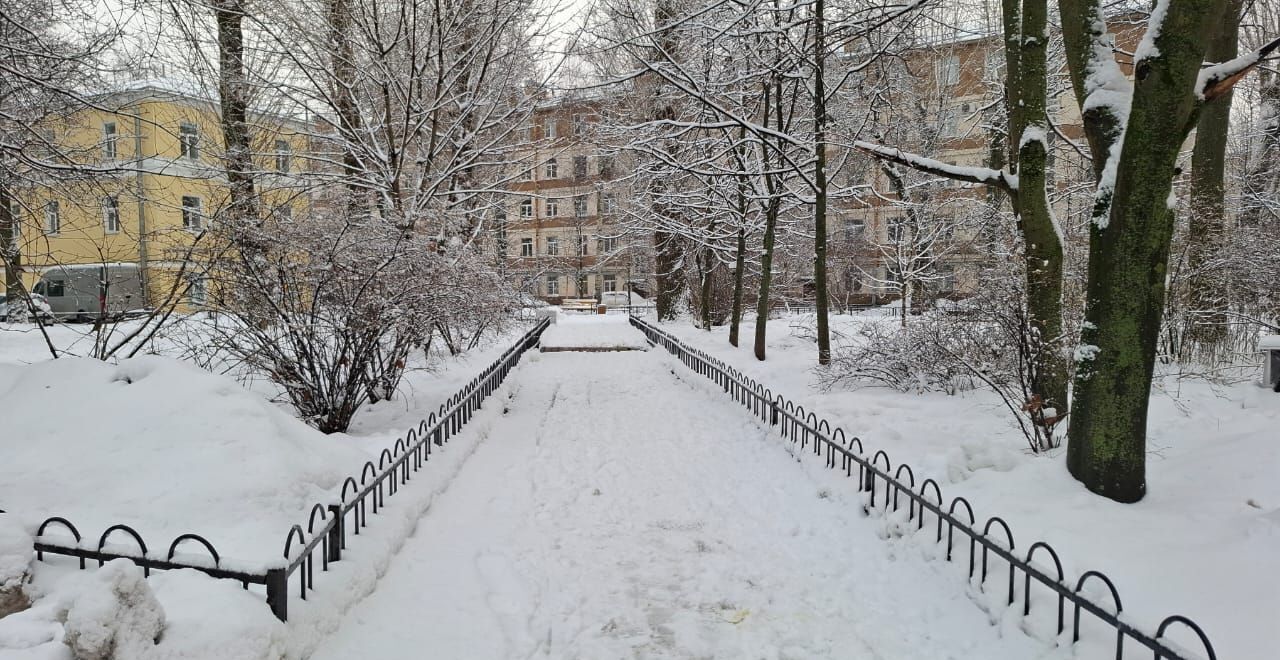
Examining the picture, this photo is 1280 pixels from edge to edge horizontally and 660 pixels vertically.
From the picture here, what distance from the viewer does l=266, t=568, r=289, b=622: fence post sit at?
3426 mm

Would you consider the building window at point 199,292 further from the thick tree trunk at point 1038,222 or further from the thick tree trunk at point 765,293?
the thick tree trunk at point 765,293

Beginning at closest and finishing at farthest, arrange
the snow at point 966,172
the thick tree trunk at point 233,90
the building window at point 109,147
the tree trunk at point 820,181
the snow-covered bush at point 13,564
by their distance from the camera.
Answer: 1. the snow-covered bush at point 13,564
2. the snow at point 966,172
3. the building window at point 109,147
4. the tree trunk at point 820,181
5. the thick tree trunk at point 233,90

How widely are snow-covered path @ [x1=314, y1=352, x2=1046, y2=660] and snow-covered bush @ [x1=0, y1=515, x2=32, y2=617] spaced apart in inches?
51.8

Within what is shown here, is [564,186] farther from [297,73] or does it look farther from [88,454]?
[88,454]

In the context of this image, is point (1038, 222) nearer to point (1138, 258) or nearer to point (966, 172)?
point (966, 172)

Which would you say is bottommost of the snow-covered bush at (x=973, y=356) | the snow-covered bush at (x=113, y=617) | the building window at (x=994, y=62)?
the snow-covered bush at (x=113, y=617)

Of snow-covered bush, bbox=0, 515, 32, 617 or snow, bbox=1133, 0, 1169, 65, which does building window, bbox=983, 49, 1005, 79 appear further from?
snow-covered bush, bbox=0, 515, 32, 617

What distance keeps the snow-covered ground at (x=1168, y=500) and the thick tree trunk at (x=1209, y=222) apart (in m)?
2.57

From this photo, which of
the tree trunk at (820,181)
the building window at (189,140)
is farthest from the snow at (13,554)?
the tree trunk at (820,181)

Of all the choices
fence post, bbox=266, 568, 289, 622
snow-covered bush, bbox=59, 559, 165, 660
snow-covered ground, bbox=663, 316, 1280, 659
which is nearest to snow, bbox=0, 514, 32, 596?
snow-covered bush, bbox=59, 559, 165, 660

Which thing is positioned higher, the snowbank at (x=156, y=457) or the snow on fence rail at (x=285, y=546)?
the snowbank at (x=156, y=457)

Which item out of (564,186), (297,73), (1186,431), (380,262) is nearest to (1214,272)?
(1186,431)

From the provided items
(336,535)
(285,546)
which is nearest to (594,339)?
(336,535)

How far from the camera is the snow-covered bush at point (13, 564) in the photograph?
10.4 ft
